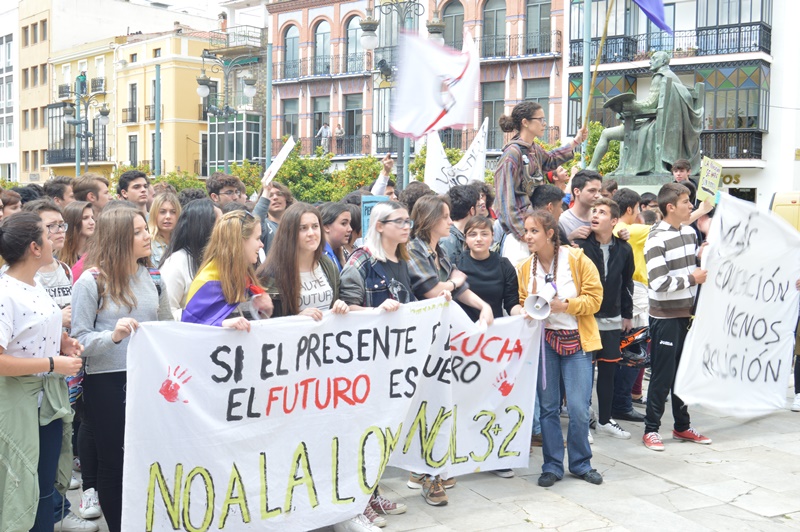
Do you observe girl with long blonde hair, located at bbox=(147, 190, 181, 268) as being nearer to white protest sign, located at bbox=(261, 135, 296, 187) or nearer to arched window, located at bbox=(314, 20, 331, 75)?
white protest sign, located at bbox=(261, 135, 296, 187)

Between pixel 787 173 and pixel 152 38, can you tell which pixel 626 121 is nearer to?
pixel 787 173

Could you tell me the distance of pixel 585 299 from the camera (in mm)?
5762

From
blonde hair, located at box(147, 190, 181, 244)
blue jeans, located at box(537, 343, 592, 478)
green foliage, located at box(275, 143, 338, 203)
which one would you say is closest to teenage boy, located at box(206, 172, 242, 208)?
blonde hair, located at box(147, 190, 181, 244)

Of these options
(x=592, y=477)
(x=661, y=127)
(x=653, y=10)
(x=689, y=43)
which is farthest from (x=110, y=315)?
(x=689, y=43)

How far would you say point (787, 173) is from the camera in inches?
1241

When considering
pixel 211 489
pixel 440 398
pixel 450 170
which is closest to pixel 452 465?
pixel 440 398

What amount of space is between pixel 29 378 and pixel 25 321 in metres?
0.27

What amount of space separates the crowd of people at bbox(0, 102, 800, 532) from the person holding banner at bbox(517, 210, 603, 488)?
0.01m

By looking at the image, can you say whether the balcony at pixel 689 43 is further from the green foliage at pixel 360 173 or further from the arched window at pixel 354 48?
the arched window at pixel 354 48

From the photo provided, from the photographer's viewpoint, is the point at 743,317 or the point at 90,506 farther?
the point at 743,317

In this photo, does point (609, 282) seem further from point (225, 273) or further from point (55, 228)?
point (55, 228)

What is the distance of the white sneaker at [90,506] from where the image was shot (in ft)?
16.6

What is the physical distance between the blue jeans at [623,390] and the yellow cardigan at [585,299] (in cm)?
210

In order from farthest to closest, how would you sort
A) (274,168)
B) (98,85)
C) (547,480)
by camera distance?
(98,85)
(274,168)
(547,480)
